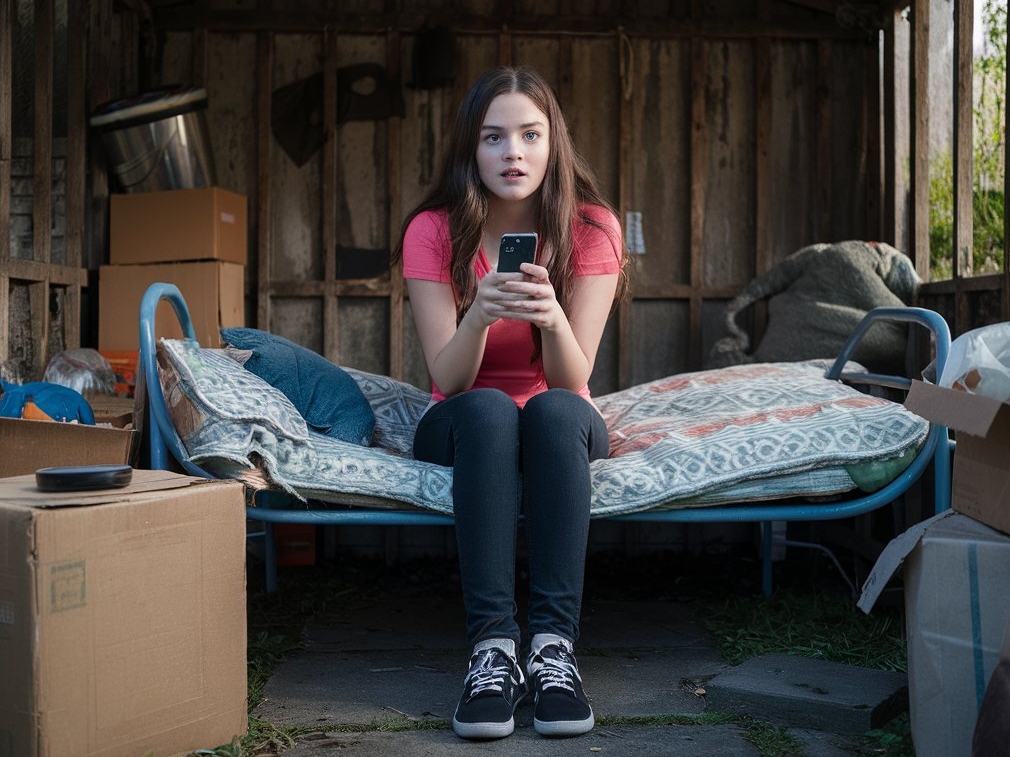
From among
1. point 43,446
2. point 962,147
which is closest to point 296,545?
point 43,446

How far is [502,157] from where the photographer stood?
7.14ft

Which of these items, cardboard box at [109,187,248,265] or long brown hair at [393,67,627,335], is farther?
cardboard box at [109,187,248,265]

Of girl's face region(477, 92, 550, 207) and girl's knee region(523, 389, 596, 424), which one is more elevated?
girl's face region(477, 92, 550, 207)

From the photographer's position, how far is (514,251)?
1.93 metres

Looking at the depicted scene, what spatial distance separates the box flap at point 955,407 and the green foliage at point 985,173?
315 cm

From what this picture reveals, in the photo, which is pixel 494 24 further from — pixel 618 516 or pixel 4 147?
pixel 618 516

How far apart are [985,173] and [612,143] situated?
1.72 metres

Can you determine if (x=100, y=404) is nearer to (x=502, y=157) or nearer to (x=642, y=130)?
(x=502, y=157)

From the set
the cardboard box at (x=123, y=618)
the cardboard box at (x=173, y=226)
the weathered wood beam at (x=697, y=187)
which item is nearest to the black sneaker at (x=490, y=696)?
the cardboard box at (x=123, y=618)

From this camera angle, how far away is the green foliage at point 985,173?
14.7 feet

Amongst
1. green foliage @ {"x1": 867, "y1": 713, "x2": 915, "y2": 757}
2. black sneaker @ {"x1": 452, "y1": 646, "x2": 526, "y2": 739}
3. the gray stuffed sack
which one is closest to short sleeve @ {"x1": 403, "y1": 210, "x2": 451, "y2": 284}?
black sneaker @ {"x1": 452, "y1": 646, "x2": 526, "y2": 739}

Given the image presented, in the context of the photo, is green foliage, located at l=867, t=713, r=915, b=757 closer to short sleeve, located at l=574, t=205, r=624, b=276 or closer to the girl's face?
short sleeve, located at l=574, t=205, r=624, b=276

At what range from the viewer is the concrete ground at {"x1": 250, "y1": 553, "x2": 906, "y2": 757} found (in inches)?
68.2

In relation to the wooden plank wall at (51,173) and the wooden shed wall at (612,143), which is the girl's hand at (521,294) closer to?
the wooden plank wall at (51,173)
